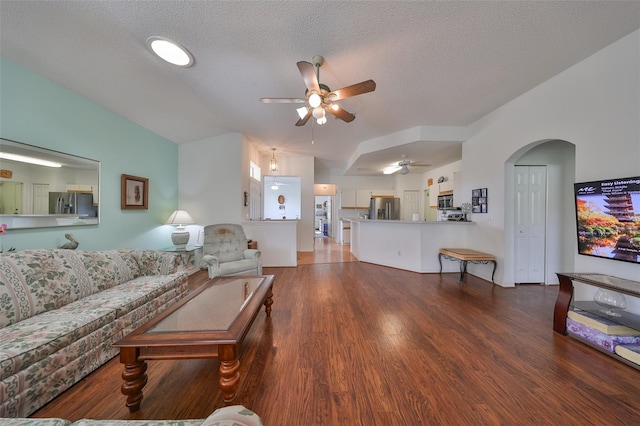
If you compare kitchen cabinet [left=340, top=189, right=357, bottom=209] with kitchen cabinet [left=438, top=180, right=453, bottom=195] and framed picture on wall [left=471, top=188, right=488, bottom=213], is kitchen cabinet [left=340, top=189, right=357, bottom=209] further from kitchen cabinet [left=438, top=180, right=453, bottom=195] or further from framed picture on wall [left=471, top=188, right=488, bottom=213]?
framed picture on wall [left=471, top=188, right=488, bottom=213]

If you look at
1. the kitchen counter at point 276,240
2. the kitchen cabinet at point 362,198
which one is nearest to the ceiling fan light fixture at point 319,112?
the kitchen counter at point 276,240

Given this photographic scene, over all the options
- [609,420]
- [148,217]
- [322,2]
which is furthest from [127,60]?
[609,420]

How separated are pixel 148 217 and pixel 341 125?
3.65 m

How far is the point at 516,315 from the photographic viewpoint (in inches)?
98.3

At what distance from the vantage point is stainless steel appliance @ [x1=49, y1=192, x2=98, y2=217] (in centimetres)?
235

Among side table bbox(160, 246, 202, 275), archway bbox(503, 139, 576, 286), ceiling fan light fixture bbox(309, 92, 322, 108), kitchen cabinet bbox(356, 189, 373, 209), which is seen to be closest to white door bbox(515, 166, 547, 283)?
archway bbox(503, 139, 576, 286)

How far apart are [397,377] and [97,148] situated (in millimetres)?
4122

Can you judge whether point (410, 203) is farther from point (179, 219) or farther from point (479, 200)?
point (179, 219)

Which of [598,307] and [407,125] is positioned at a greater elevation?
[407,125]

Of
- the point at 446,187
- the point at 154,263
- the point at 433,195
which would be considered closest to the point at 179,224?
the point at 154,263

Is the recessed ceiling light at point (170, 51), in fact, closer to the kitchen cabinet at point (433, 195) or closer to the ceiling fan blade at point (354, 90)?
the ceiling fan blade at point (354, 90)

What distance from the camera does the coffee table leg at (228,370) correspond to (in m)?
1.25

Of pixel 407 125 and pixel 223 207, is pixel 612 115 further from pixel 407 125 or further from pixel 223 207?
pixel 223 207

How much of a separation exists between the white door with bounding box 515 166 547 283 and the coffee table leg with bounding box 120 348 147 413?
15.5 feet
